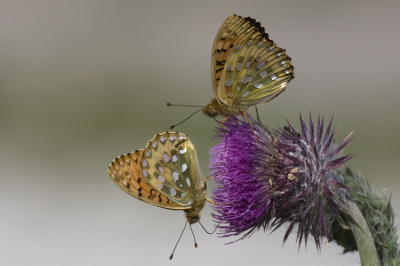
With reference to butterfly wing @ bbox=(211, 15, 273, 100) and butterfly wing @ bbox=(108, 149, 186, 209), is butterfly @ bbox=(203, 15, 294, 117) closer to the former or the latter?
butterfly wing @ bbox=(211, 15, 273, 100)

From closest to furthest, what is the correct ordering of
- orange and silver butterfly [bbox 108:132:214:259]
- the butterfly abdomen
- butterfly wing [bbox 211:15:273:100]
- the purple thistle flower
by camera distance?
the purple thistle flower
butterfly wing [bbox 211:15:273:100]
the butterfly abdomen
orange and silver butterfly [bbox 108:132:214:259]

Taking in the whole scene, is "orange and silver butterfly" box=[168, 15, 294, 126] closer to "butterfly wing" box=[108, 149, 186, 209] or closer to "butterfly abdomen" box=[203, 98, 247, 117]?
"butterfly abdomen" box=[203, 98, 247, 117]

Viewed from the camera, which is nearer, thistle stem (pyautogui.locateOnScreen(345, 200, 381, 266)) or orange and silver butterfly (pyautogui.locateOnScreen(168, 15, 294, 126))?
thistle stem (pyautogui.locateOnScreen(345, 200, 381, 266))

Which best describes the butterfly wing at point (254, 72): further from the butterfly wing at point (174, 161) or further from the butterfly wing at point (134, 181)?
the butterfly wing at point (134, 181)

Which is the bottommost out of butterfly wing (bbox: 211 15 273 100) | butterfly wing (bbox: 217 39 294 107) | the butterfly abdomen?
the butterfly abdomen

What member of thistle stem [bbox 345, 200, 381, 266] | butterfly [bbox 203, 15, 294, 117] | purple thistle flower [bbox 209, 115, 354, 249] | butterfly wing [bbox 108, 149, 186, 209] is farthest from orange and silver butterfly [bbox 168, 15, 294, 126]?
thistle stem [bbox 345, 200, 381, 266]

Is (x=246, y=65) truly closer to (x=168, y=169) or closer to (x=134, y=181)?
(x=168, y=169)

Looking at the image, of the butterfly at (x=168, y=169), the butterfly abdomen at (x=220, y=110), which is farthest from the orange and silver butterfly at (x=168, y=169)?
the butterfly abdomen at (x=220, y=110)

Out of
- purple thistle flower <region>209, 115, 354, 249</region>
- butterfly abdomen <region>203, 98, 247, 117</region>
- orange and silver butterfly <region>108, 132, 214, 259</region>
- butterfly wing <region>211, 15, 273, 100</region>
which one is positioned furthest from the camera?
orange and silver butterfly <region>108, 132, 214, 259</region>

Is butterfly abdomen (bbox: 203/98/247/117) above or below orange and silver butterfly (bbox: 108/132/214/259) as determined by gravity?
above

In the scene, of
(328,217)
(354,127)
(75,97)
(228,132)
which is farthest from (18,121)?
(328,217)
